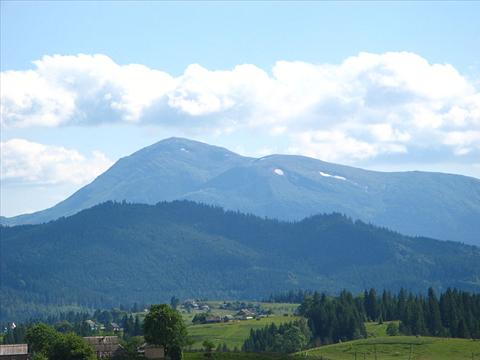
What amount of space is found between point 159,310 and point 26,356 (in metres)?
27.4

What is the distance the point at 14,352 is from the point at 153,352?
28277 millimetres

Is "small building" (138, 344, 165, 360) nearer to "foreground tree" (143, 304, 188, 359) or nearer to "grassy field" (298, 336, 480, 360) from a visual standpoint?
"foreground tree" (143, 304, 188, 359)

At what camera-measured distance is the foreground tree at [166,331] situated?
171 meters

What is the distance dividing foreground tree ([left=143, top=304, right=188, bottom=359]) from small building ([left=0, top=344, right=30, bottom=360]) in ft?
81.6

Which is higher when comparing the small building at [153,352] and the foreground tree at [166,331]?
the foreground tree at [166,331]

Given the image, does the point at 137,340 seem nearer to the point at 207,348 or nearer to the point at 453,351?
the point at 207,348

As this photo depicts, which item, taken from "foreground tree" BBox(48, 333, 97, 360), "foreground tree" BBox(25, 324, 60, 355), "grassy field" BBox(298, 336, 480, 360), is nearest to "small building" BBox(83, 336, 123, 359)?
"foreground tree" BBox(25, 324, 60, 355)

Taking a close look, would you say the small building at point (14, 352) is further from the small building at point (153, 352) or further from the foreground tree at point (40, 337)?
the small building at point (153, 352)

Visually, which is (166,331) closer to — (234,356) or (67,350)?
(234,356)

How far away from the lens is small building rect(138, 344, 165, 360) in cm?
17212

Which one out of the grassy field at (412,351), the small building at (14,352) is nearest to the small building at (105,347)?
the small building at (14,352)

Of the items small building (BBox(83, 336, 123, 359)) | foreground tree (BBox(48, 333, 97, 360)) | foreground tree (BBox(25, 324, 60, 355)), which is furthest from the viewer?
small building (BBox(83, 336, 123, 359))

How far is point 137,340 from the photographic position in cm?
18425

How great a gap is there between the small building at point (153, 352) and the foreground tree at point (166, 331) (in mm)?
1197
